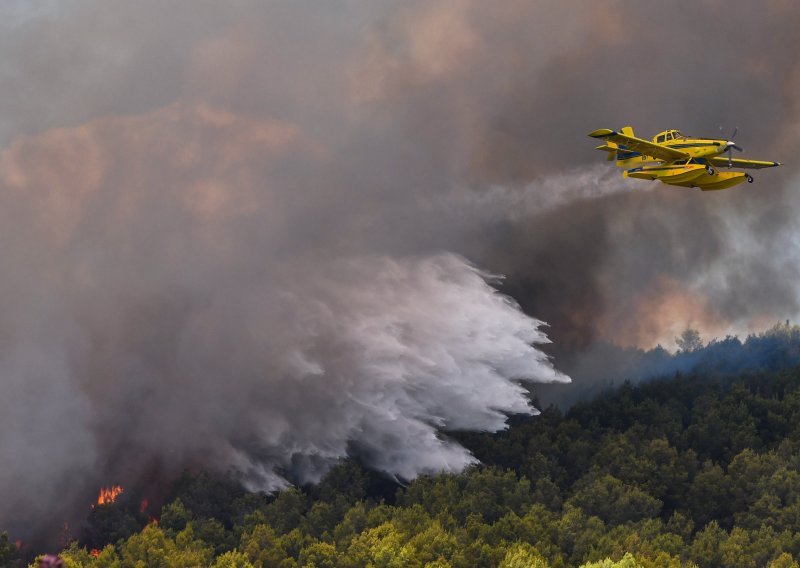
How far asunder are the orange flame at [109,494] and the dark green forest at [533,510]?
892 millimetres

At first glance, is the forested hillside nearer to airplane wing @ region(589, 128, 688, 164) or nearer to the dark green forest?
the dark green forest

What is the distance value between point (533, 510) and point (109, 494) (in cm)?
3808

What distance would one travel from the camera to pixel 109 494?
105 metres

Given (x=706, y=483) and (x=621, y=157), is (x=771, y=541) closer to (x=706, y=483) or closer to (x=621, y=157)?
(x=706, y=483)

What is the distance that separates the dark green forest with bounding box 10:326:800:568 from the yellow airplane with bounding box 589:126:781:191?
2739 cm

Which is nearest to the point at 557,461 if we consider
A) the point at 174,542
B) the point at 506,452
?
the point at 506,452

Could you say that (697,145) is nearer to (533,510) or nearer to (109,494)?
(533,510)

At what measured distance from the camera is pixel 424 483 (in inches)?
4154

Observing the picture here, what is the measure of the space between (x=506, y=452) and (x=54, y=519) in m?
45.9

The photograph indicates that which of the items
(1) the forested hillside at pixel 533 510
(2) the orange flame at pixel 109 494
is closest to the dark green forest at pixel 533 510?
(1) the forested hillside at pixel 533 510

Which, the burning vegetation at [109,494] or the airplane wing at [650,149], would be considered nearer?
the airplane wing at [650,149]

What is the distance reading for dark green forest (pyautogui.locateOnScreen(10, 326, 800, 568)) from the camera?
8694 centimetres

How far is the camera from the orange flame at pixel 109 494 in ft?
342

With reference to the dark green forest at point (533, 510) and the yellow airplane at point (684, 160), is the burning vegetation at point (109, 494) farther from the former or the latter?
the yellow airplane at point (684, 160)
